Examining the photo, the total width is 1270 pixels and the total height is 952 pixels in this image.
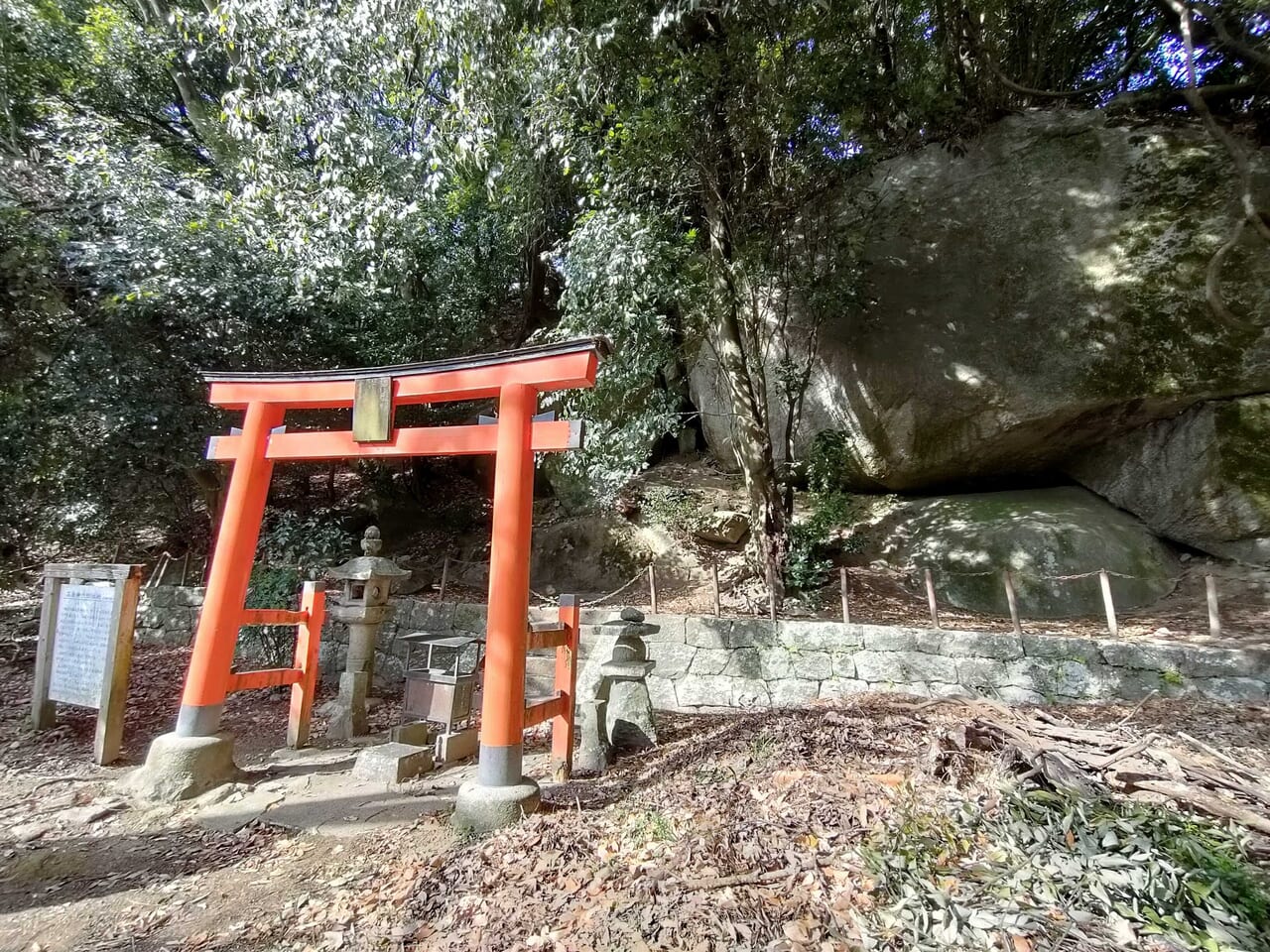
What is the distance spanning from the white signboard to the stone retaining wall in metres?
3.50

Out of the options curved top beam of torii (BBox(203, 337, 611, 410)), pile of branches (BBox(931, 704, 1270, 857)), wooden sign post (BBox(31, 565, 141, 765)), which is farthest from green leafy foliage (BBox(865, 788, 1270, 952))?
wooden sign post (BBox(31, 565, 141, 765))

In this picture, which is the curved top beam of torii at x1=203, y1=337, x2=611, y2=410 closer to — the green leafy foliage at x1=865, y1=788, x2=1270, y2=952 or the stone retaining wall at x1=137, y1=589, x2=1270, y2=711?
the stone retaining wall at x1=137, y1=589, x2=1270, y2=711

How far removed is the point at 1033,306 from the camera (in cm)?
833

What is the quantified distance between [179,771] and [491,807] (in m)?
2.55

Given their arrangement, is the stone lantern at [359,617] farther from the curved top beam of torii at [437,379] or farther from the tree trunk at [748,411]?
the tree trunk at [748,411]

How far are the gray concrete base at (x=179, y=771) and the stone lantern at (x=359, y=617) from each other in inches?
56.4

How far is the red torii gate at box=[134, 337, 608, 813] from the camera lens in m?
3.82

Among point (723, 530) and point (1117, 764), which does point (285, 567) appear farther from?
point (1117, 764)

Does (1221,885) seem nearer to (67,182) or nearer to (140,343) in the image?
(140,343)

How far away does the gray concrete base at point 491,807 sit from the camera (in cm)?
353

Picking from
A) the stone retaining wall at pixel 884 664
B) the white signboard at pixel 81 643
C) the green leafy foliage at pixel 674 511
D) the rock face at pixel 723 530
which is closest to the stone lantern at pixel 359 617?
the white signboard at pixel 81 643

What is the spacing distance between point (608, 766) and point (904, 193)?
9.48m

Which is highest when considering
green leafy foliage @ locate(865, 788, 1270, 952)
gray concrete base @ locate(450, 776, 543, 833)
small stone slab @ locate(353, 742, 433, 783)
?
green leafy foliage @ locate(865, 788, 1270, 952)

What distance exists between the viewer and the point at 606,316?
7.60 m
